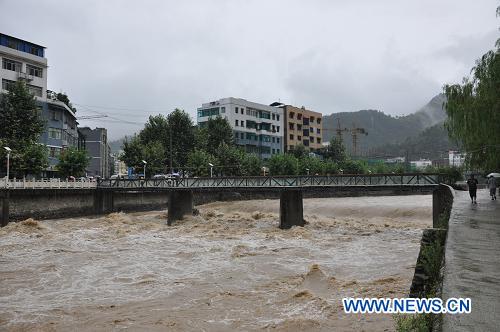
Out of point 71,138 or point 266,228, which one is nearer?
point 266,228

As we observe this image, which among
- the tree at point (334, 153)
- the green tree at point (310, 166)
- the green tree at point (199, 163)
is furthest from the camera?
the tree at point (334, 153)

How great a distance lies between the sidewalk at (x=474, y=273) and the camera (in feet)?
22.3

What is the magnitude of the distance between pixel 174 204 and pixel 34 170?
17444mm

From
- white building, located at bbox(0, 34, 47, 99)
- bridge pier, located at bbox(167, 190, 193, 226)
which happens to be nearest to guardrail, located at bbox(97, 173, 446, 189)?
bridge pier, located at bbox(167, 190, 193, 226)

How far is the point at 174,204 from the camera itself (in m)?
50.1

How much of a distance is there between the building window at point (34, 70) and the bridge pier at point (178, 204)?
1148 inches

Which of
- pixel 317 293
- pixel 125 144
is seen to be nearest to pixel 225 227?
pixel 317 293

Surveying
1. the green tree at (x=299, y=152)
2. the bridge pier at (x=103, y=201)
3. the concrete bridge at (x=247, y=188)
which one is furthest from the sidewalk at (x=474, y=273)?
the green tree at (x=299, y=152)

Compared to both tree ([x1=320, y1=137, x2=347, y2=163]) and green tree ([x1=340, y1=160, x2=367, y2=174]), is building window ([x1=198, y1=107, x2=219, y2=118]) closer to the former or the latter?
tree ([x1=320, y1=137, x2=347, y2=163])

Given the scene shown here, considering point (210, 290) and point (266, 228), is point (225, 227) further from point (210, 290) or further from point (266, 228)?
point (210, 290)

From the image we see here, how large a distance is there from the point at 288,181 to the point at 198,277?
25.8 m

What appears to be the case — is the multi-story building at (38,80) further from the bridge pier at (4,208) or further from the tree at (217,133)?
the tree at (217,133)

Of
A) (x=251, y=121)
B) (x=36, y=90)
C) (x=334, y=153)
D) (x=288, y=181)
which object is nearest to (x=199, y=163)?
(x=36, y=90)

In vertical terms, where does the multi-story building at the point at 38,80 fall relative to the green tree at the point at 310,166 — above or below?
above
